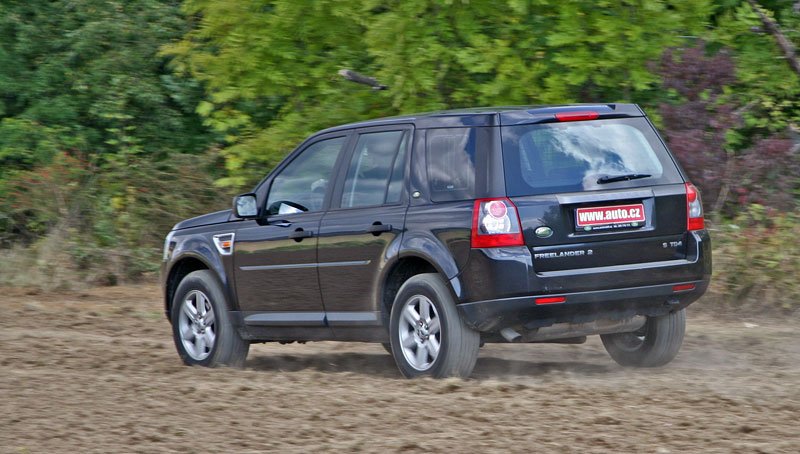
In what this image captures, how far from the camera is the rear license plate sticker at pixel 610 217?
285 inches

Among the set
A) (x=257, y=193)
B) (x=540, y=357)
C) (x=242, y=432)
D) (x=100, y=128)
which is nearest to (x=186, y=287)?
(x=257, y=193)

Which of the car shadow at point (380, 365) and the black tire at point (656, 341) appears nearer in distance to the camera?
the black tire at point (656, 341)

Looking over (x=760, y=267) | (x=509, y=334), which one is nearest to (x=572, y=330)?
(x=509, y=334)

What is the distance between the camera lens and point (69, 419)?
21.4 feet

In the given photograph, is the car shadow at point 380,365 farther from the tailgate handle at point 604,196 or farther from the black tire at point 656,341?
the tailgate handle at point 604,196

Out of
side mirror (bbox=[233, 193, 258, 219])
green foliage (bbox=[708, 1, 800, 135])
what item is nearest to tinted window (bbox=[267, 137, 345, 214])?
side mirror (bbox=[233, 193, 258, 219])

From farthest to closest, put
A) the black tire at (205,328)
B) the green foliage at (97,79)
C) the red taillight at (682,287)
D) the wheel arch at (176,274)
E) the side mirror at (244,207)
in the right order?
the green foliage at (97,79) < the wheel arch at (176,274) < the black tire at (205,328) < the side mirror at (244,207) < the red taillight at (682,287)

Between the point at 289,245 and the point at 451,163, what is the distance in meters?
1.51

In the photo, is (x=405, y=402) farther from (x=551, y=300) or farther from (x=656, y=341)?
(x=656, y=341)

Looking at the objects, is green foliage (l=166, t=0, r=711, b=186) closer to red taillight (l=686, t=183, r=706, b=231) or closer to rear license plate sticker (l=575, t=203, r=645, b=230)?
red taillight (l=686, t=183, r=706, b=231)

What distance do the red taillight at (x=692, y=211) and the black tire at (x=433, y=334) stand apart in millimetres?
1501

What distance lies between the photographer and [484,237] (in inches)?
280

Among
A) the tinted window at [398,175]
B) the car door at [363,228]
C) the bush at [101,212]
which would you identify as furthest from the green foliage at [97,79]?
the tinted window at [398,175]

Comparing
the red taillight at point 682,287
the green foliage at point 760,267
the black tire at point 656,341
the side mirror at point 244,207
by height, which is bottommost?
the green foliage at point 760,267
